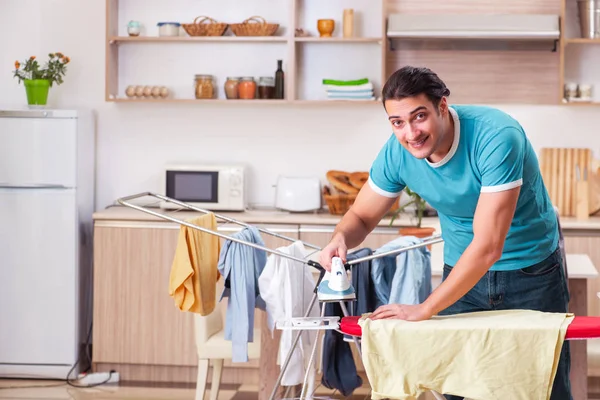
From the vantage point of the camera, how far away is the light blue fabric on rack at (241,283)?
127 inches

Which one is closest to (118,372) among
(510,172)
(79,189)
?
(79,189)

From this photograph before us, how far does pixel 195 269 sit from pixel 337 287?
3.39ft

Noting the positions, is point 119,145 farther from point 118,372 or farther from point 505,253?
point 505,253

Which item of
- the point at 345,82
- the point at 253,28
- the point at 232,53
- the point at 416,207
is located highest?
the point at 253,28

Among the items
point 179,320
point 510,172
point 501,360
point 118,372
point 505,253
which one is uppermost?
point 510,172

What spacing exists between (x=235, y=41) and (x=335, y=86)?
1.98 ft

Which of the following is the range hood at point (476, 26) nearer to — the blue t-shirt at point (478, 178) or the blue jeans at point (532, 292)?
the blue t-shirt at point (478, 178)

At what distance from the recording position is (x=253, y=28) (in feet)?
16.0

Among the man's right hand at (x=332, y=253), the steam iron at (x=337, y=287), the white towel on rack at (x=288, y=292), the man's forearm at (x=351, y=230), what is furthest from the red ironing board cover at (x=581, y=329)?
the white towel on rack at (x=288, y=292)

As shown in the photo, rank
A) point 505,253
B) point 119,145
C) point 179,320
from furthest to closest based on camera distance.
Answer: point 119,145, point 179,320, point 505,253

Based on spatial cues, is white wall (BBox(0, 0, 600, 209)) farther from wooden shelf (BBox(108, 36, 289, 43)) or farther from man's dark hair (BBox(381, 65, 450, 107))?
man's dark hair (BBox(381, 65, 450, 107))

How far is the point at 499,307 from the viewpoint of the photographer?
249cm

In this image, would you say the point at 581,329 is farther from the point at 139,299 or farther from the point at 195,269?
the point at 139,299

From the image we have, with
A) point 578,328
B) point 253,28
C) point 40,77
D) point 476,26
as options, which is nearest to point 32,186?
point 40,77
